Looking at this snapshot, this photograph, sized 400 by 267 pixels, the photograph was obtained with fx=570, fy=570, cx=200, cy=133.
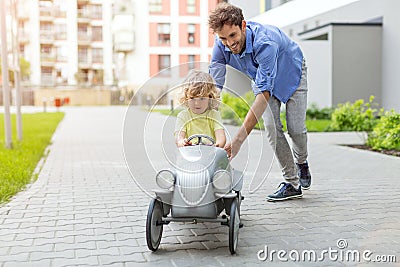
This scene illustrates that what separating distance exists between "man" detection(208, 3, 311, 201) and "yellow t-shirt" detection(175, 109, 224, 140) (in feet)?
0.64

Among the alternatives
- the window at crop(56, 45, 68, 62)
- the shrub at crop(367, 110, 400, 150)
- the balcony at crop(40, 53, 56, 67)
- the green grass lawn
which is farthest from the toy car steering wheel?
the window at crop(56, 45, 68, 62)

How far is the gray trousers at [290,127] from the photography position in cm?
480

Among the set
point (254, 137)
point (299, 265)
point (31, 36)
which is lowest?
point (299, 265)

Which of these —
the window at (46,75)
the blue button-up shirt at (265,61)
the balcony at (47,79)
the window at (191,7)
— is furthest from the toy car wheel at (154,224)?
the window at (46,75)

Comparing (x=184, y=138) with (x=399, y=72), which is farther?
(x=399, y=72)

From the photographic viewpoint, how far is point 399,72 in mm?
14094

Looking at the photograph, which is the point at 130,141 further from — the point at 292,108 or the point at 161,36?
the point at 161,36

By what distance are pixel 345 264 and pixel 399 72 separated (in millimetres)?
11776

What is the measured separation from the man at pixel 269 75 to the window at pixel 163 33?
12.1 meters

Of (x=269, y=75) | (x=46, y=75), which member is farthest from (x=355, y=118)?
(x=46, y=75)

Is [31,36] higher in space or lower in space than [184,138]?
higher

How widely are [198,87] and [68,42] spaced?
5293cm

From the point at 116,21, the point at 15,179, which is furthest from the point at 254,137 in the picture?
the point at 116,21

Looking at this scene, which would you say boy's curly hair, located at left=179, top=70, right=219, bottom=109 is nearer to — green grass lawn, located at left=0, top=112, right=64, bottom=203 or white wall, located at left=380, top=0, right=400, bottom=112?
green grass lawn, located at left=0, top=112, right=64, bottom=203
